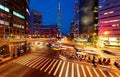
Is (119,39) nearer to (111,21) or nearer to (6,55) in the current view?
(111,21)

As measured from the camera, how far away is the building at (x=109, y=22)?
124188 mm

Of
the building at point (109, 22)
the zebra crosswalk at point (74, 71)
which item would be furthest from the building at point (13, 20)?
the building at point (109, 22)

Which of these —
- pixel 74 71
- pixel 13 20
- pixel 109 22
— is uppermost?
pixel 109 22

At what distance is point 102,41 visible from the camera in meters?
136

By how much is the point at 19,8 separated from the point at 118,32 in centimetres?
7180

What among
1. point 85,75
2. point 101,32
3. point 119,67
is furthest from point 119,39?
point 85,75

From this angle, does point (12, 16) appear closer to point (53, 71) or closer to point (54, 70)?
point (54, 70)

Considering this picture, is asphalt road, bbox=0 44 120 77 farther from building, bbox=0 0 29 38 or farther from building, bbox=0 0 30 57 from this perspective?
building, bbox=0 0 29 38

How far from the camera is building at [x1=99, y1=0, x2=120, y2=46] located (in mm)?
124188

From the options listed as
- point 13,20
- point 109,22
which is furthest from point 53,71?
point 109,22

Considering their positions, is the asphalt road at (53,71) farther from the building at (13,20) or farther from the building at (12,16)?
the building at (12,16)

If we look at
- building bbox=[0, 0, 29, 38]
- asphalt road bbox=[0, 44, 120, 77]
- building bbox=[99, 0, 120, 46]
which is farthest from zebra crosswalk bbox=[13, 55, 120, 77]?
building bbox=[99, 0, 120, 46]

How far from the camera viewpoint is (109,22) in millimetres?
133750

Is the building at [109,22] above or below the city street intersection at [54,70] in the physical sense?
above
